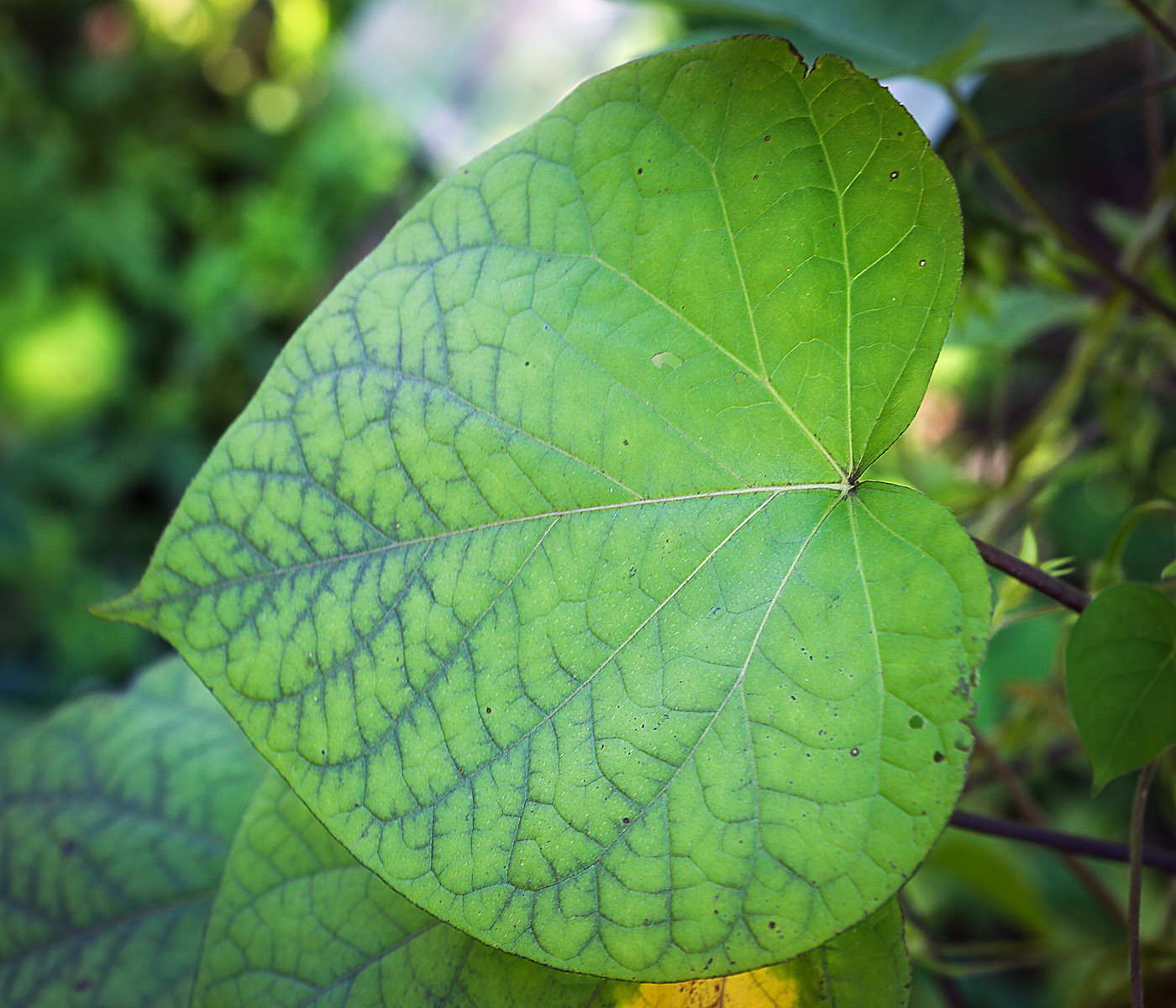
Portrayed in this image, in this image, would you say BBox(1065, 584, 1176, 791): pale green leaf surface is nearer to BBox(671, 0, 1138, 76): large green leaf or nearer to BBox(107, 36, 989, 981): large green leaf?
BBox(107, 36, 989, 981): large green leaf

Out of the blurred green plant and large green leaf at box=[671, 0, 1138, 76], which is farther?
the blurred green plant

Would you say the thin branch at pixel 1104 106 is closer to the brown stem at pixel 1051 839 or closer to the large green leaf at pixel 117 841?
the brown stem at pixel 1051 839

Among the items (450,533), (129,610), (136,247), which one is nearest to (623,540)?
(450,533)

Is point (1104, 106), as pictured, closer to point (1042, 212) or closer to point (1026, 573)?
point (1042, 212)

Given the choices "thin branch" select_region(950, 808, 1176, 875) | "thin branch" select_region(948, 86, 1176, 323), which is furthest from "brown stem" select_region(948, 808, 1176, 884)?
"thin branch" select_region(948, 86, 1176, 323)

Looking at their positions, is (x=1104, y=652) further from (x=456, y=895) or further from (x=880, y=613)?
(x=456, y=895)

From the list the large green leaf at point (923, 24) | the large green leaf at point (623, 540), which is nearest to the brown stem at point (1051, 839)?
the large green leaf at point (623, 540)

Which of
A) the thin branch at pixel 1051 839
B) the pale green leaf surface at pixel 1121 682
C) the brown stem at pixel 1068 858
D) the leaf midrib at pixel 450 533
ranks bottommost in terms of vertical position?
the brown stem at pixel 1068 858

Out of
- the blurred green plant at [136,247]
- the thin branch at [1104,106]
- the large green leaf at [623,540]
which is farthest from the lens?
the blurred green plant at [136,247]
